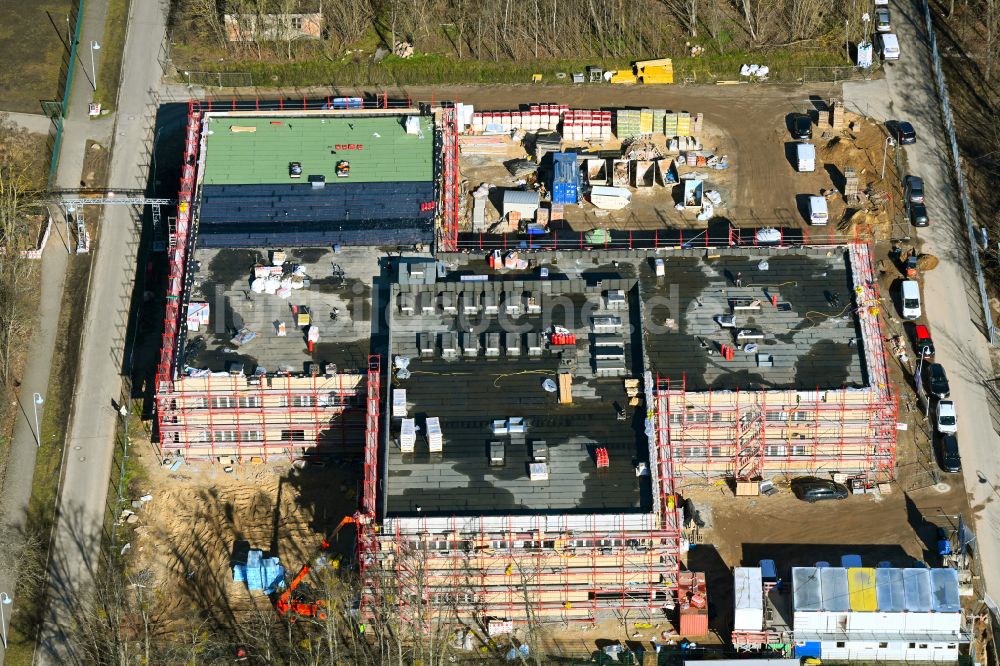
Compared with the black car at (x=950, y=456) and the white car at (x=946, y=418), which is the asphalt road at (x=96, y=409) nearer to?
the black car at (x=950, y=456)

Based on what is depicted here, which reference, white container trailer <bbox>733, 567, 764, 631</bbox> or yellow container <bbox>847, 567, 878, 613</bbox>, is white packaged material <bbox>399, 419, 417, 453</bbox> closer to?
white container trailer <bbox>733, 567, 764, 631</bbox>

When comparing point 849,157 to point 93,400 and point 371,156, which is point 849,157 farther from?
point 93,400

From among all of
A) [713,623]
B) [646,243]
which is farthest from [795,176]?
[713,623]

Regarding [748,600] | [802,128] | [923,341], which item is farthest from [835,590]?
[802,128]

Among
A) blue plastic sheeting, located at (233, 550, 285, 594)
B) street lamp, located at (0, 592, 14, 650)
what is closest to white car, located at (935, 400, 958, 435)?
blue plastic sheeting, located at (233, 550, 285, 594)

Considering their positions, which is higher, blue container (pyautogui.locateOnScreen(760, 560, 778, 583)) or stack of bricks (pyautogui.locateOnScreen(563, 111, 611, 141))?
stack of bricks (pyautogui.locateOnScreen(563, 111, 611, 141))

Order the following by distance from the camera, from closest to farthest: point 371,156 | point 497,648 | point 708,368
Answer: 1. point 497,648
2. point 708,368
3. point 371,156
